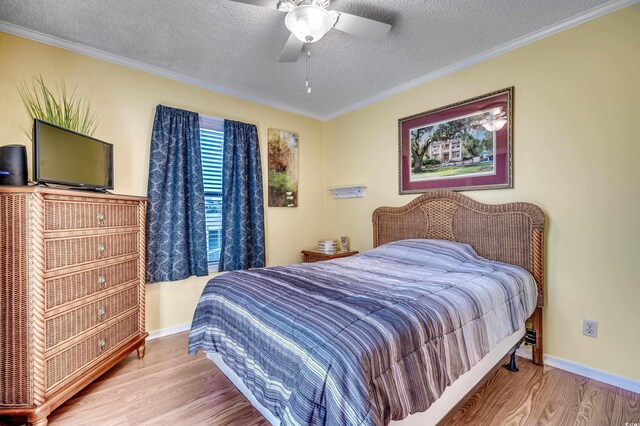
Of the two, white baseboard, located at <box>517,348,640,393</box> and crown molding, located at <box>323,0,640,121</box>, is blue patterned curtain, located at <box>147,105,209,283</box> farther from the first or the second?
white baseboard, located at <box>517,348,640,393</box>

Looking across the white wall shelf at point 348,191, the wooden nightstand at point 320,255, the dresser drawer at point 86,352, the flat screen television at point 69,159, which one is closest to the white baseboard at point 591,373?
the wooden nightstand at point 320,255

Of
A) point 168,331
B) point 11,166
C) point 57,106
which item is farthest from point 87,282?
point 57,106

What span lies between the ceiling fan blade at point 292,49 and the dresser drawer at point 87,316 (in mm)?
2151

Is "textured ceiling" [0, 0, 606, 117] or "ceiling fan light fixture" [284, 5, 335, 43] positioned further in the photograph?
"textured ceiling" [0, 0, 606, 117]

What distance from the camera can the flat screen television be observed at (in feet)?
5.38

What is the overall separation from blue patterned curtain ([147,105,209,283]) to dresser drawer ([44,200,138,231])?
0.42m

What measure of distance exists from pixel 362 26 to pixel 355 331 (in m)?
1.81

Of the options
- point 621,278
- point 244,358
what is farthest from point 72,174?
point 621,278

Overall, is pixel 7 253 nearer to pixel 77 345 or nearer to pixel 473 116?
pixel 77 345

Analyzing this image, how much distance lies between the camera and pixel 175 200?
275 centimetres

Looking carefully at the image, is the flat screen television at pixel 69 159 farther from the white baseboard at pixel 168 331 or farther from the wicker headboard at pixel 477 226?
the wicker headboard at pixel 477 226

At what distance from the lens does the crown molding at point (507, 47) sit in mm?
1925

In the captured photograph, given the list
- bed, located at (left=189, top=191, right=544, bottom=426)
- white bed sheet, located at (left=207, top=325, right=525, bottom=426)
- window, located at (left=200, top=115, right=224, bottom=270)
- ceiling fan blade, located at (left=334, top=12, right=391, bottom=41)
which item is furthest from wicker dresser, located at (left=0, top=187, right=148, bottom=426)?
ceiling fan blade, located at (left=334, top=12, right=391, bottom=41)

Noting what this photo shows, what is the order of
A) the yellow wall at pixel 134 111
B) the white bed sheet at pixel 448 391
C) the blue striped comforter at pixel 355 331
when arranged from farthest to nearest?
the yellow wall at pixel 134 111 → the white bed sheet at pixel 448 391 → the blue striped comforter at pixel 355 331
